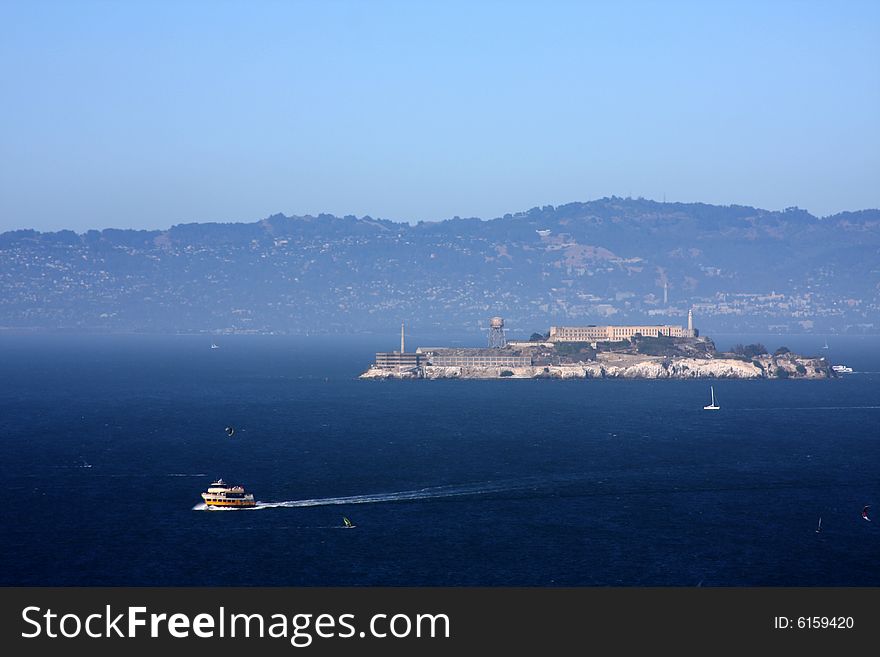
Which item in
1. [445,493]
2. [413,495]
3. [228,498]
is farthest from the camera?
[445,493]

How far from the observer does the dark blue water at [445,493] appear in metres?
62.9

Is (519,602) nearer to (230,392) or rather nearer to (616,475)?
(616,475)

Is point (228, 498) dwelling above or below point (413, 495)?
above

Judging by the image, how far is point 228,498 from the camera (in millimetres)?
78062

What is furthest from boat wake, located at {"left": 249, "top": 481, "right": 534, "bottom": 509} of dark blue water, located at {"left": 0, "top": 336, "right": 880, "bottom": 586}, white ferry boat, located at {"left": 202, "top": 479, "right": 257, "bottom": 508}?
white ferry boat, located at {"left": 202, "top": 479, "right": 257, "bottom": 508}

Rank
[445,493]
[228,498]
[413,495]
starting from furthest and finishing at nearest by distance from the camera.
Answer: [445,493] → [413,495] → [228,498]

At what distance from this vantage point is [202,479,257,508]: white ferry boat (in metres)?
77.9

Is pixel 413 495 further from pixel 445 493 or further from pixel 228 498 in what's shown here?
pixel 228 498

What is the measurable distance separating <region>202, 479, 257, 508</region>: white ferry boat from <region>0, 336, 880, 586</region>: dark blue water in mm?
1060

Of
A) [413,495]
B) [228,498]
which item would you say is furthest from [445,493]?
[228,498]

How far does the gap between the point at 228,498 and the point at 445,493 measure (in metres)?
15.1

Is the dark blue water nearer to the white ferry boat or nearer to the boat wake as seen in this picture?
the boat wake

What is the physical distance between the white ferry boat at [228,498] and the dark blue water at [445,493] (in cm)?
106

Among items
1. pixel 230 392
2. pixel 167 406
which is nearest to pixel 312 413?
pixel 167 406
